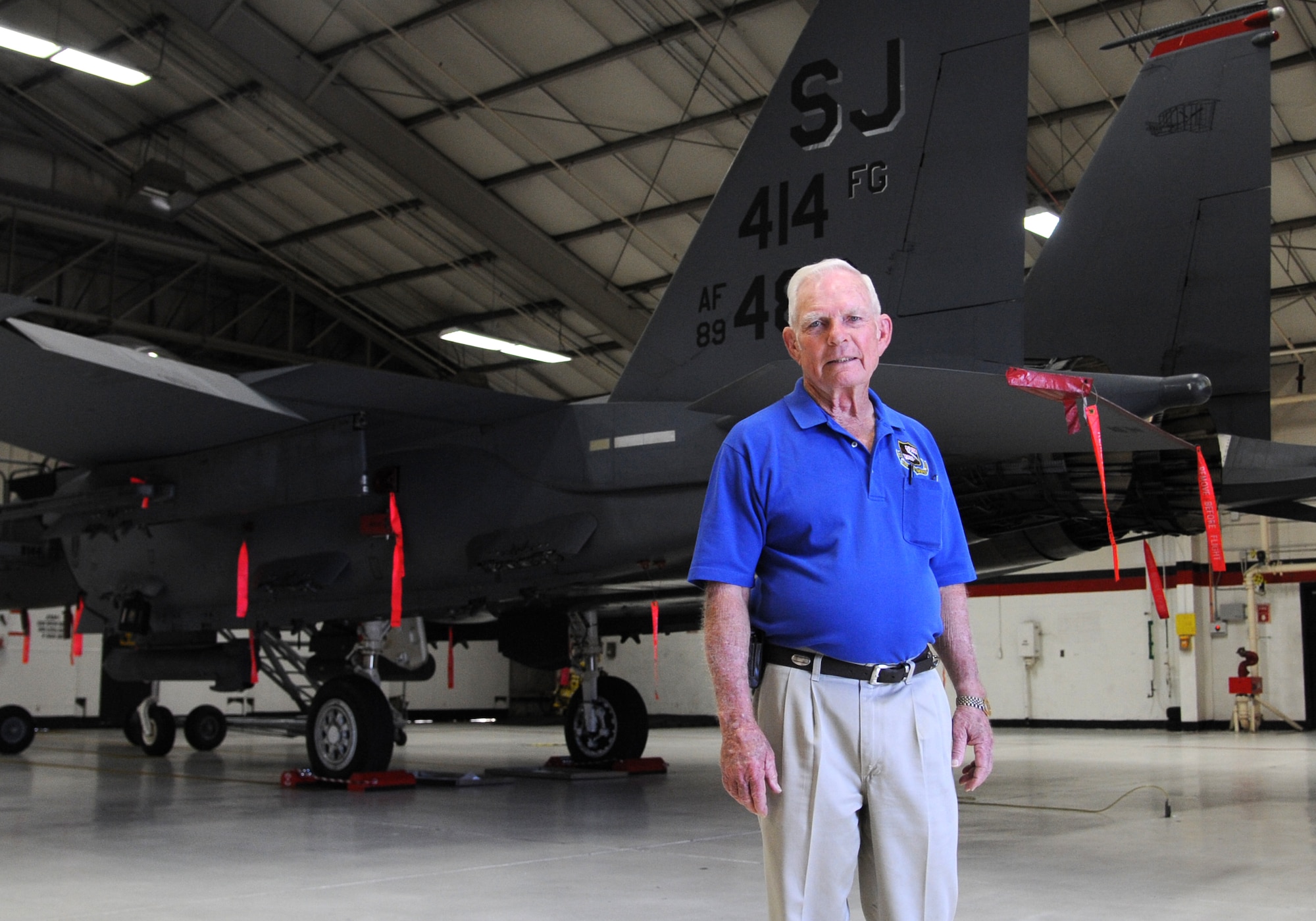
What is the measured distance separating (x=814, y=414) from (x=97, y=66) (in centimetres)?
1608

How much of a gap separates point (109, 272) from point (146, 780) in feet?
55.0

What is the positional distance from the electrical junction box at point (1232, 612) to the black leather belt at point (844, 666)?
21.0 metres

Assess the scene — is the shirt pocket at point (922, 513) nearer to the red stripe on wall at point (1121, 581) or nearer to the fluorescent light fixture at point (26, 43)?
the fluorescent light fixture at point (26, 43)

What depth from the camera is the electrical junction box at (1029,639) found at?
2194 cm

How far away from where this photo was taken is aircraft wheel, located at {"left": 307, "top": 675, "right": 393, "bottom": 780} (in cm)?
891

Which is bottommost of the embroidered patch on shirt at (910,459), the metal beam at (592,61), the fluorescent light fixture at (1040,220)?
the embroidered patch on shirt at (910,459)

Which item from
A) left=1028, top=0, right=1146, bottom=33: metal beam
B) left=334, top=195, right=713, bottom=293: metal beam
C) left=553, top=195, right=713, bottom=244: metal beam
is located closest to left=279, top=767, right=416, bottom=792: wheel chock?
left=1028, top=0, right=1146, bottom=33: metal beam

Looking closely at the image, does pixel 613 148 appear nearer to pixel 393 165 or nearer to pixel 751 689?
pixel 393 165

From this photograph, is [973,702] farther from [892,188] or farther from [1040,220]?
[1040,220]

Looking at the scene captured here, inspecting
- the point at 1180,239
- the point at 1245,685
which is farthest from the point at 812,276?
the point at 1245,685

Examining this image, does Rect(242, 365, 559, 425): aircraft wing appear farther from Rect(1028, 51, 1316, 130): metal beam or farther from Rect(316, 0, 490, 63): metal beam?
Rect(316, 0, 490, 63): metal beam

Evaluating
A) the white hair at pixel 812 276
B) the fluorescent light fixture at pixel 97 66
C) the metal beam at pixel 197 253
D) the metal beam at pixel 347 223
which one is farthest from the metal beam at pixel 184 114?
the white hair at pixel 812 276

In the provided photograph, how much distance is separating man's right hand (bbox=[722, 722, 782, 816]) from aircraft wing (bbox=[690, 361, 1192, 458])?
7.68 feet

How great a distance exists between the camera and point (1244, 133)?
Answer: 24.3ft
